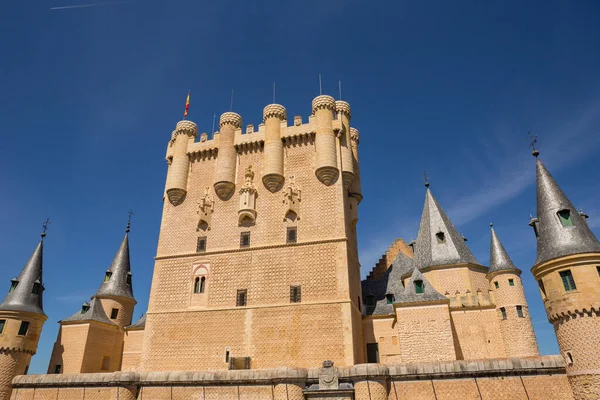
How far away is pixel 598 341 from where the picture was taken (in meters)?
12.8

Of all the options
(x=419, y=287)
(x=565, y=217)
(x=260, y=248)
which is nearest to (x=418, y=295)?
(x=419, y=287)

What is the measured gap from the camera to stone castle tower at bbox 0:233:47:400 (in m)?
20.0

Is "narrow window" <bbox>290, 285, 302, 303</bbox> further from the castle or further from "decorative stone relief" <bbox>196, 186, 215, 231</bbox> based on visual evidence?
"decorative stone relief" <bbox>196, 186, 215, 231</bbox>

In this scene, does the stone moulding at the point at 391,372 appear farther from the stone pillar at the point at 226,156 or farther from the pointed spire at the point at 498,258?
the stone pillar at the point at 226,156

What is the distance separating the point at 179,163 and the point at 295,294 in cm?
1138

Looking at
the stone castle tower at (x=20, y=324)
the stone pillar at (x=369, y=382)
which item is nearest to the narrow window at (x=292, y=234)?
the stone pillar at (x=369, y=382)

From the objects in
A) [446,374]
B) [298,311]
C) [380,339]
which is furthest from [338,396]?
[380,339]

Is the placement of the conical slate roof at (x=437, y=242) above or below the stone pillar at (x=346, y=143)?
below

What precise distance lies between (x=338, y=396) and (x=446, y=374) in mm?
3785

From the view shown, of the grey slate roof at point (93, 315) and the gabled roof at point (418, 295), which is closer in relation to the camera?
the gabled roof at point (418, 295)

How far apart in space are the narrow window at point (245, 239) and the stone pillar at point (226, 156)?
8.94 ft

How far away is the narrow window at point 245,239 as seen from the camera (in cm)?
2322

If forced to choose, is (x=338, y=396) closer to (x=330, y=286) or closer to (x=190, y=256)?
(x=330, y=286)

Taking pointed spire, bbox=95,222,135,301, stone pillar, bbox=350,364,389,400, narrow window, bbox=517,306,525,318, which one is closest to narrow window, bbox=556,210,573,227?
narrow window, bbox=517,306,525,318
